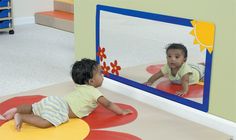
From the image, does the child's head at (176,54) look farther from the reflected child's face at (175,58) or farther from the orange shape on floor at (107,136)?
the orange shape on floor at (107,136)

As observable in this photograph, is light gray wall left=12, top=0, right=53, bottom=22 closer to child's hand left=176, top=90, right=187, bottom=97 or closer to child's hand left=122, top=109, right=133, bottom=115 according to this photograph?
child's hand left=122, top=109, right=133, bottom=115

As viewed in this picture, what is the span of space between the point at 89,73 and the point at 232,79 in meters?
0.62

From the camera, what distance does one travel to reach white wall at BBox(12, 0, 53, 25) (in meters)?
4.64

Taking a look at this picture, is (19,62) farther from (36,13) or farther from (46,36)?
(36,13)

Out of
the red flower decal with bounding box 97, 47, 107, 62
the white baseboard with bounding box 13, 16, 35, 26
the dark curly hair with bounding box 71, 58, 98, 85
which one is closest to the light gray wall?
the white baseboard with bounding box 13, 16, 35, 26

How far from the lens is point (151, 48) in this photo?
5.86 feet

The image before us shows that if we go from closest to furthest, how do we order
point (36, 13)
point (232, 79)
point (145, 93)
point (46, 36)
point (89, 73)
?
point (232, 79), point (89, 73), point (145, 93), point (46, 36), point (36, 13)

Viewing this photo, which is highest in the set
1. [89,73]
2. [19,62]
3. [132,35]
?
[132,35]

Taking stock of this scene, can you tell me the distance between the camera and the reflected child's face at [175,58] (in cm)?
166

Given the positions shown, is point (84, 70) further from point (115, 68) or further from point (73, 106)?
point (115, 68)

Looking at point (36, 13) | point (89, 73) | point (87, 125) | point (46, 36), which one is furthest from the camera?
point (36, 13)

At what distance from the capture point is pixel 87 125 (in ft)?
5.18

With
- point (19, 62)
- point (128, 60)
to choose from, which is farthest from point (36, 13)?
point (128, 60)

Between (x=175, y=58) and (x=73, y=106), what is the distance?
0.50 metres
